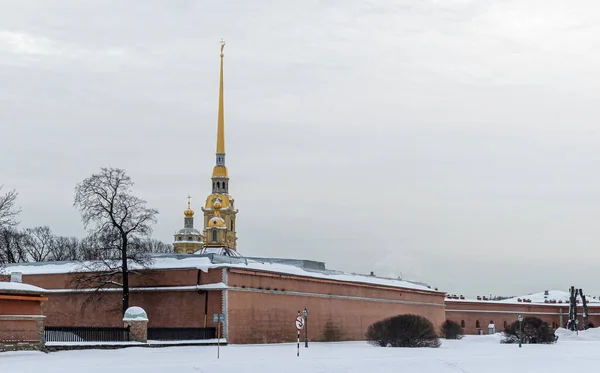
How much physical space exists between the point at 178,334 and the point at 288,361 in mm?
10296

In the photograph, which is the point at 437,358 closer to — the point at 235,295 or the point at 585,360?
the point at 585,360

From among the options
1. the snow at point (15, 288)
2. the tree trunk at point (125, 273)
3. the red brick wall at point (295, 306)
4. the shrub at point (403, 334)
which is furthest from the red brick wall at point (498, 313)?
the snow at point (15, 288)

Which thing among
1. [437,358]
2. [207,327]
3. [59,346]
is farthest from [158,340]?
[437,358]

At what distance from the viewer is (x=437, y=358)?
4684 cm

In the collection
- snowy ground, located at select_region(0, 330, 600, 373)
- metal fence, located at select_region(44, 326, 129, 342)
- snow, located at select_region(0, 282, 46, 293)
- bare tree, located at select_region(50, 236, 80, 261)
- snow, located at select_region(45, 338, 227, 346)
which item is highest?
bare tree, located at select_region(50, 236, 80, 261)

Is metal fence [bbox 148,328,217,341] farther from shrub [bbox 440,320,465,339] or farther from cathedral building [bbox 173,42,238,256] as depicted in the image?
cathedral building [bbox 173,42,238,256]

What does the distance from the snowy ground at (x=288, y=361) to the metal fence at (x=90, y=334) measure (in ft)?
3.64

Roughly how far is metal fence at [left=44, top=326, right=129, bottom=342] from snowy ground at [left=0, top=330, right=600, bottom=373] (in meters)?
1.11

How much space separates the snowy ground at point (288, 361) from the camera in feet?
116

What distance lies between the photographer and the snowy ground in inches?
1391

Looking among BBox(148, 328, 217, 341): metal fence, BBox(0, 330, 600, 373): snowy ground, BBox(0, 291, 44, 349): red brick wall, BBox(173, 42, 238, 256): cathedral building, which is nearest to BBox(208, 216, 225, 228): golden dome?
BBox(173, 42, 238, 256): cathedral building

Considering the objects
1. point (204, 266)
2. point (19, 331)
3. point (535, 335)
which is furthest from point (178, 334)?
point (535, 335)

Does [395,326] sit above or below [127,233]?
below

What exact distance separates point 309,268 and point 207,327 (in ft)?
59.8
